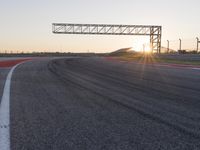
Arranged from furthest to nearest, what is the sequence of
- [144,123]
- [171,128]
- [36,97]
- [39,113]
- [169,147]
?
[36,97], [39,113], [144,123], [171,128], [169,147]

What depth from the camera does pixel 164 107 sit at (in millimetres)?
6141

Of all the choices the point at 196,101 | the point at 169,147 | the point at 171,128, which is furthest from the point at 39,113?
the point at 196,101

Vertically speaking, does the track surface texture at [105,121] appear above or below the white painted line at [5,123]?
below

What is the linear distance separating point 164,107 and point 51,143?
A: 2.77m

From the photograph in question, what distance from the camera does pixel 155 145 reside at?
→ 12.6ft

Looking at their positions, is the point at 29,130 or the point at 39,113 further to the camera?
the point at 39,113

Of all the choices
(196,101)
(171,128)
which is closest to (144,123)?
(171,128)

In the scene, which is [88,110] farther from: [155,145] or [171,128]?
[155,145]

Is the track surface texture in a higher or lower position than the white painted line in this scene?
lower

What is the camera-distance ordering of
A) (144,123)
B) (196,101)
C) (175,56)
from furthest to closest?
(175,56)
(196,101)
(144,123)

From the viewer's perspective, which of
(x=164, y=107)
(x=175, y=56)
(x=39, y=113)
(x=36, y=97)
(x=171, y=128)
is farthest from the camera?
(x=175, y=56)

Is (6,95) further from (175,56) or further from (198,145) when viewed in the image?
(175,56)

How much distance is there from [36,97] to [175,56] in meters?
31.0

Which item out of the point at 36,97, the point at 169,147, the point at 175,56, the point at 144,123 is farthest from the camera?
the point at 175,56
